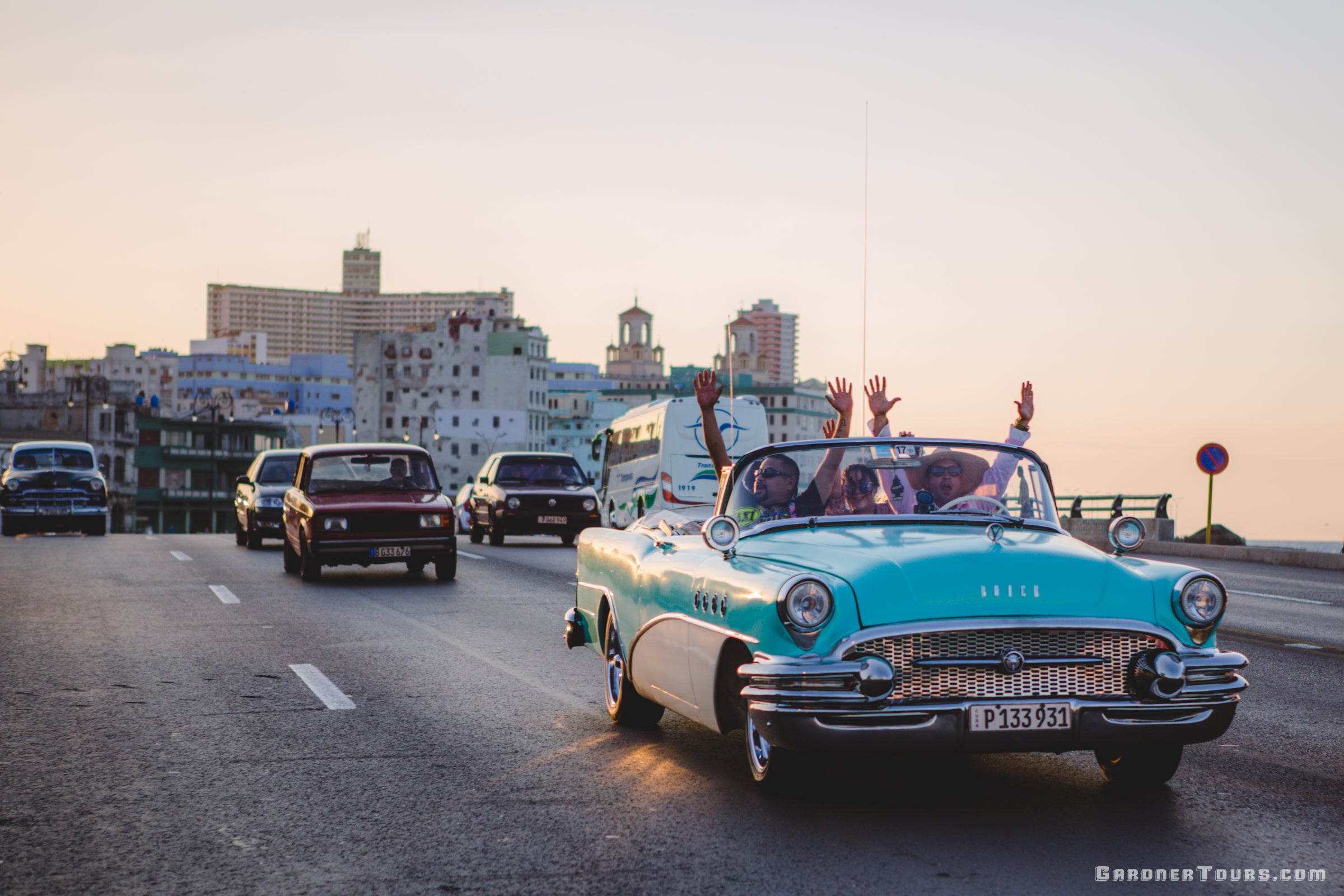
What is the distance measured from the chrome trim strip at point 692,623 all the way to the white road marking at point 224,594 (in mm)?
8955

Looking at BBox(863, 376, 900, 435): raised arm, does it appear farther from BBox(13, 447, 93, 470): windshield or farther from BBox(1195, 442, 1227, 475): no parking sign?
BBox(13, 447, 93, 470): windshield

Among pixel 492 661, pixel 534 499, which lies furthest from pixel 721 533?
pixel 534 499

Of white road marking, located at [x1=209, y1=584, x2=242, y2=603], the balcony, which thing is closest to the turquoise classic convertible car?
white road marking, located at [x1=209, y1=584, x2=242, y2=603]

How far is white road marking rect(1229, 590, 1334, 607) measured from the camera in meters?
17.4

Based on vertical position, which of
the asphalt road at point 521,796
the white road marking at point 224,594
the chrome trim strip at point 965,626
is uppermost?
the chrome trim strip at point 965,626

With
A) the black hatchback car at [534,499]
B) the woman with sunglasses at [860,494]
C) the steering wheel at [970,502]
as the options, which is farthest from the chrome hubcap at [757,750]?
the black hatchback car at [534,499]

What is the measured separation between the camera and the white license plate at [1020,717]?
5.39 meters

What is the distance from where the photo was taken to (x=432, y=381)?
18112 centimetres

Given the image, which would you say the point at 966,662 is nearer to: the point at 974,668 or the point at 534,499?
the point at 974,668

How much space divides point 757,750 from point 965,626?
1.15 metres

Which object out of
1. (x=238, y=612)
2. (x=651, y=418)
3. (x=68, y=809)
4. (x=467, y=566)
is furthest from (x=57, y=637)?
(x=651, y=418)

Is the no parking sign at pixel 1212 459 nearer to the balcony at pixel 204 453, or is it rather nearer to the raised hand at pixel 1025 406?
the raised hand at pixel 1025 406

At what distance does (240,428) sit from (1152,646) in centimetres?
14689

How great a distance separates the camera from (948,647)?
5.50 meters
